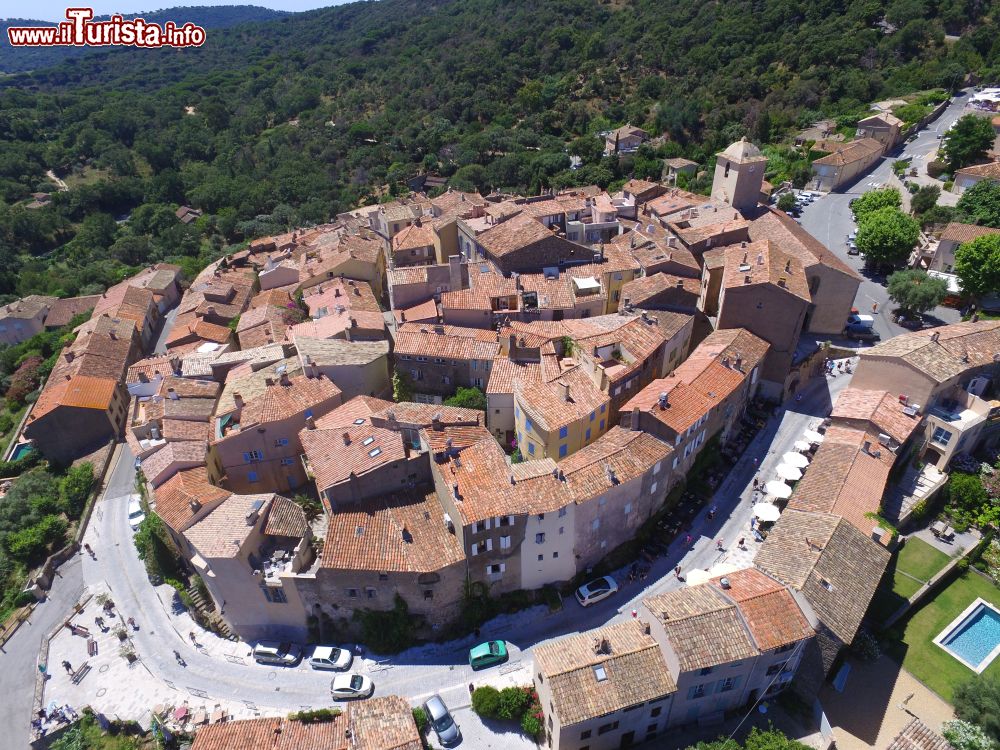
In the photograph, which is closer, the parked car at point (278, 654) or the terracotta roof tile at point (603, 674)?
the terracotta roof tile at point (603, 674)

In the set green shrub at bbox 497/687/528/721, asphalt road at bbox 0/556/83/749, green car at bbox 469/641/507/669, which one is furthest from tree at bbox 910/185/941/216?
asphalt road at bbox 0/556/83/749

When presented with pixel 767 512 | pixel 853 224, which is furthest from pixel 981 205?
pixel 767 512

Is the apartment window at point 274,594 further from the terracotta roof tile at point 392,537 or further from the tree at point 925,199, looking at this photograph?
the tree at point 925,199

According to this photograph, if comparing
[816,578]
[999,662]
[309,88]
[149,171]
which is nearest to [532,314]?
[816,578]

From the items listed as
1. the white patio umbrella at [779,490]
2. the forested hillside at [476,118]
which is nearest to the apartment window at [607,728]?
the white patio umbrella at [779,490]

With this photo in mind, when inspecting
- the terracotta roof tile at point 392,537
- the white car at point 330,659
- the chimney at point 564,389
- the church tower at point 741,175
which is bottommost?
the white car at point 330,659

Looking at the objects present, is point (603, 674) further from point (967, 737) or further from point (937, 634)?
point (937, 634)

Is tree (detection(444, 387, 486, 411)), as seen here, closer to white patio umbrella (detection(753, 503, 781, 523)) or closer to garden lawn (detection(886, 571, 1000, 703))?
white patio umbrella (detection(753, 503, 781, 523))
